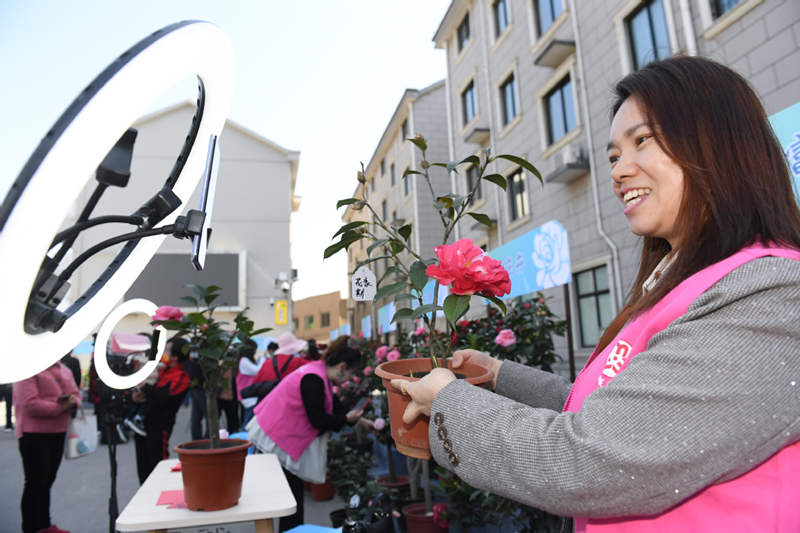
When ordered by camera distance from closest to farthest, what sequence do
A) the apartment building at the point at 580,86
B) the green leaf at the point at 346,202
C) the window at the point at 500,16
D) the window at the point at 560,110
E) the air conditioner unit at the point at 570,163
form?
the green leaf at the point at 346,202 < the apartment building at the point at 580,86 < the air conditioner unit at the point at 570,163 < the window at the point at 560,110 < the window at the point at 500,16

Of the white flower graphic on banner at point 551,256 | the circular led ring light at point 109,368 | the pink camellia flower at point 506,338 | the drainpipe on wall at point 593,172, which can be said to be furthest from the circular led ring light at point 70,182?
the drainpipe on wall at point 593,172

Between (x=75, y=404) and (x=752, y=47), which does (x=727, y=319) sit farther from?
(x=752, y=47)

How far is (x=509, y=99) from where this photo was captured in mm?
11875

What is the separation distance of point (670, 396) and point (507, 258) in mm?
5079

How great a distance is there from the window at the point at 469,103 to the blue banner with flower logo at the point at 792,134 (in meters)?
11.4

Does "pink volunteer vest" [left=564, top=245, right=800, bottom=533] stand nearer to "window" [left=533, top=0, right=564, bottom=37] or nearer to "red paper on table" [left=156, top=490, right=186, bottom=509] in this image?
"red paper on table" [left=156, top=490, right=186, bottom=509]

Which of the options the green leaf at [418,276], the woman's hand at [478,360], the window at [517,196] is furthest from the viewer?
the window at [517,196]

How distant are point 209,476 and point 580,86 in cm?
893

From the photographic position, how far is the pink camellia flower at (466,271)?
1.08 meters

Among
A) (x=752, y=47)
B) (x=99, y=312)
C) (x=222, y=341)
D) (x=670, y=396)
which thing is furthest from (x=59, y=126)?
(x=752, y=47)

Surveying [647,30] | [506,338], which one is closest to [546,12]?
[647,30]

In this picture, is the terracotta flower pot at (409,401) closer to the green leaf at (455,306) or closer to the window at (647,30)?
the green leaf at (455,306)

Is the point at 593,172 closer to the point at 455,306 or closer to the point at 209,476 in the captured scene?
the point at 209,476

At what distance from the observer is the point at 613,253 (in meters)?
8.12
